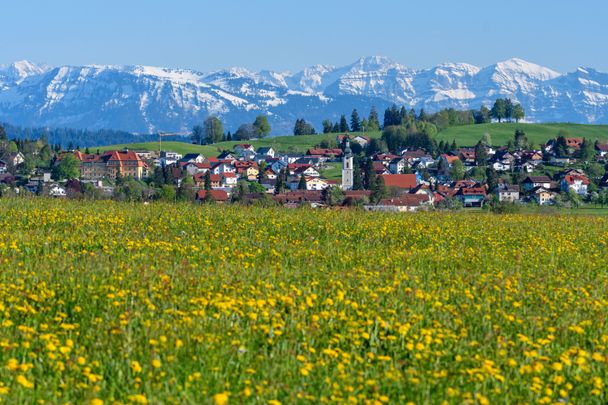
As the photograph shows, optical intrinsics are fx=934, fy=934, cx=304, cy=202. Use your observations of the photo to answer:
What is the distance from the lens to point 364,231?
758 inches

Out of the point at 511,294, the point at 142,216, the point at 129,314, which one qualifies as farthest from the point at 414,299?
the point at 142,216

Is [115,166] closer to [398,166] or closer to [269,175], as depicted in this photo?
[269,175]

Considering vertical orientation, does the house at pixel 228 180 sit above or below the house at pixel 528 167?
below

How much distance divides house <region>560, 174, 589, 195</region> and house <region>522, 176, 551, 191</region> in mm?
2510

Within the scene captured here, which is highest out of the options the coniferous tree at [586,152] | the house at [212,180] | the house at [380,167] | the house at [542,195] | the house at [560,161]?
the coniferous tree at [586,152]

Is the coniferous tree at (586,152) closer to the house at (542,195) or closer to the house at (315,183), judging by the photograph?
the house at (542,195)

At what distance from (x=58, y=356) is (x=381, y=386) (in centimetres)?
310

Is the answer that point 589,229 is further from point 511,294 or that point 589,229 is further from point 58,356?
point 58,356

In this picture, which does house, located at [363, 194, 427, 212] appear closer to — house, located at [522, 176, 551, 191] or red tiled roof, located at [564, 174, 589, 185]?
house, located at [522, 176, 551, 191]

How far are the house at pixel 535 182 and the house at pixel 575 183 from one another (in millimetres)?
A: 2510

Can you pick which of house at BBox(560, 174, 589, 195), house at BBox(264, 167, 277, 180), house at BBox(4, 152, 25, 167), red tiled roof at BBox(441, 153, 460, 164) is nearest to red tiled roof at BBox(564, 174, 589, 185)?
house at BBox(560, 174, 589, 195)

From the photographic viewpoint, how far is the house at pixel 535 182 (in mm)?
156962

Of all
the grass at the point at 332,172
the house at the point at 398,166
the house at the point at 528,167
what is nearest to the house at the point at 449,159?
the house at the point at 398,166

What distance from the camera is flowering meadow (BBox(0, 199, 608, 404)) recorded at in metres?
8.42
